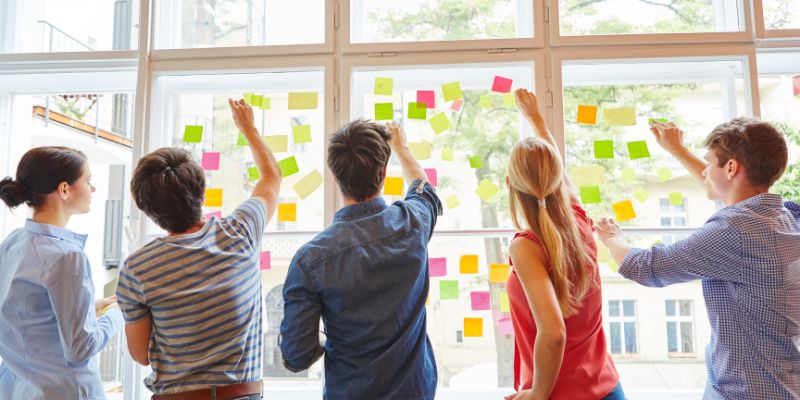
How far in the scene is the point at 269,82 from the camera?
2.17m

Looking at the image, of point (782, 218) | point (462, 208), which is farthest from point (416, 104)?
point (782, 218)

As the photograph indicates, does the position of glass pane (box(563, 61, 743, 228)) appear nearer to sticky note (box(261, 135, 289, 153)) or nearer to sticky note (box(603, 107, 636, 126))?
sticky note (box(603, 107, 636, 126))

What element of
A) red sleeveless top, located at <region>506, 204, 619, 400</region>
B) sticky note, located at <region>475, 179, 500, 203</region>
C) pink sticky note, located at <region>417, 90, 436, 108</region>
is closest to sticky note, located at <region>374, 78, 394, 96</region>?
pink sticky note, located at <region>417, 90, 436, 108</region>

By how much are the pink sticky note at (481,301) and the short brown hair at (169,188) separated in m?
1.09

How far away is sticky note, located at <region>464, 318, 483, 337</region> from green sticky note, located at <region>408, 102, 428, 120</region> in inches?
32.0

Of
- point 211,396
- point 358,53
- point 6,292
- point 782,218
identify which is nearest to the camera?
point 211,396

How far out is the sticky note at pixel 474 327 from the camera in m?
2.04

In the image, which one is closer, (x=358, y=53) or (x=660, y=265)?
(x=660, y=265)

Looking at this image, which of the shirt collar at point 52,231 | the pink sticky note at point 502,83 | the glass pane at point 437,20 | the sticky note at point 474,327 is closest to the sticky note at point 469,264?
the sticky note at point 474,327

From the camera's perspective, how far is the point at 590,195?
2.02m

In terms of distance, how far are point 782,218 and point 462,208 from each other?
1030 millimetres

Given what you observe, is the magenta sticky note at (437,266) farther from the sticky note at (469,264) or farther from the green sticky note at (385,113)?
the green sticky note at (385,113)

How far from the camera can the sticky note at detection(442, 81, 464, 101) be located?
2.09m

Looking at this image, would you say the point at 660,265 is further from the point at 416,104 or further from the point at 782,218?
the point at 416,104
